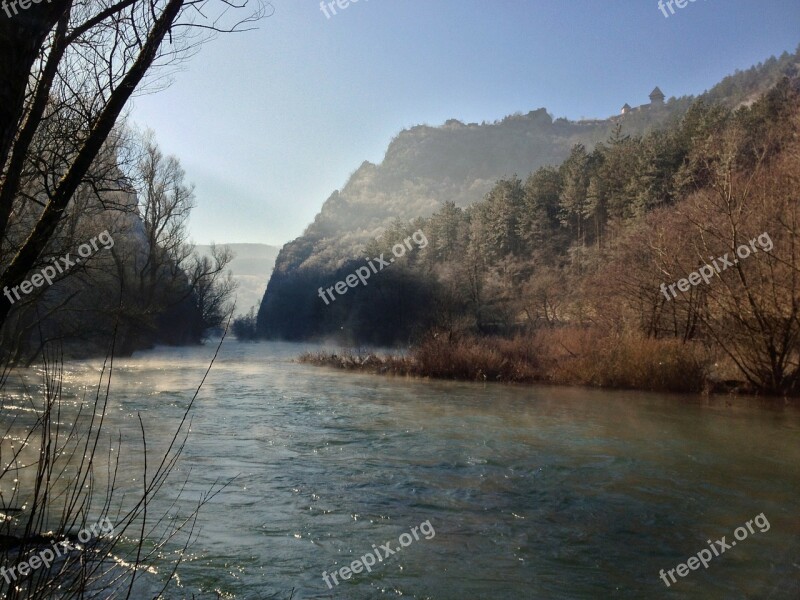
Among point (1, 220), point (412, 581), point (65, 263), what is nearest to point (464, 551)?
point (412, 581)

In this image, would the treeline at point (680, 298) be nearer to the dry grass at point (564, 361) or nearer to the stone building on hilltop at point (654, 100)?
the dry grass at point (564, 361)

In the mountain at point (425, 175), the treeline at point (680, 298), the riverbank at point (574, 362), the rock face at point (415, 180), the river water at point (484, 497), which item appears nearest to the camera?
the river water at point (484, 497)

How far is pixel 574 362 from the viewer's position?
2277 centimetres

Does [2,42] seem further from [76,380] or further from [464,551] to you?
[76,380]

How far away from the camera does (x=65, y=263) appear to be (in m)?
8.49

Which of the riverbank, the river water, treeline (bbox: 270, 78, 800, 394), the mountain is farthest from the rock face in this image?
the river water

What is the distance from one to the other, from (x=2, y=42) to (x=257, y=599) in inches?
177

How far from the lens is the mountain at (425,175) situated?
86.9 metres

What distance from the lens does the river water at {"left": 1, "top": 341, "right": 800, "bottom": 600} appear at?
5.58 meters

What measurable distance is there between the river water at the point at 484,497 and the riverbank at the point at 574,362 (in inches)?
178

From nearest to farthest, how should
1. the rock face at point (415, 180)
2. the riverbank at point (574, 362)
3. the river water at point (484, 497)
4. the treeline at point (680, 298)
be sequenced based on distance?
the river water at point (484, 497), the treeline at point (680, 298), the riverbank at point (574, 362), the rock face at point (415, 180)

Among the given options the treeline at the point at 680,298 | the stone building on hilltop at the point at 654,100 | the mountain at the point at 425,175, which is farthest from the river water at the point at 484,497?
the stone building on hilltop at the point at 654,100

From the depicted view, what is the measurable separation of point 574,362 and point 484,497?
51.3 feet

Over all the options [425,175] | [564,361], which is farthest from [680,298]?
[425,175]
